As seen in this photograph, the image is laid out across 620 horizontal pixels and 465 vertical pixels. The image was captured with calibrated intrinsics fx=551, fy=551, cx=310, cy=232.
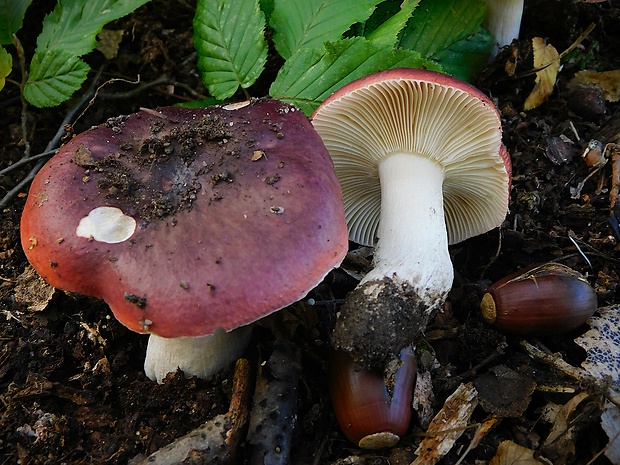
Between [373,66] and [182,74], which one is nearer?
[373,66]

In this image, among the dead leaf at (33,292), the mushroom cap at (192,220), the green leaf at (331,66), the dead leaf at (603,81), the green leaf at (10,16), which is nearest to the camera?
the mushroom cap at (192,220)

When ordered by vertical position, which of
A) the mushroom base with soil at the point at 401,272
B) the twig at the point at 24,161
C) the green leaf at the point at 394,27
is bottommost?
the twig at the point at 24,161

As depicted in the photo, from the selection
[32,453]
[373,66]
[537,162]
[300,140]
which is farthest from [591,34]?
[32,453]

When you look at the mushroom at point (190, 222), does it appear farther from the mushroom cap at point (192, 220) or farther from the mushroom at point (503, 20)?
the mushroom at point (503, 20)

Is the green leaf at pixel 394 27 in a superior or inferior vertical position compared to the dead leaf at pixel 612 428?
superior

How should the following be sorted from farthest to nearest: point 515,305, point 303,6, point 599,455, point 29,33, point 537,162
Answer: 1. point 29,33
2. point 537,162
3. point 303,6
4. point 515,305
5. point 599,455

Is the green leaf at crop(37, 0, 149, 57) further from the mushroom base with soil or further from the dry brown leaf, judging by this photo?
the dry brown leaf

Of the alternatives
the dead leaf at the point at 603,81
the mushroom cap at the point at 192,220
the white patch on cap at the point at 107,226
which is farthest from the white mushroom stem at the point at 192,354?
the dead leaf at the point at 603,81

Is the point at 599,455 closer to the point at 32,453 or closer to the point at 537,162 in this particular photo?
the point at 537,162
